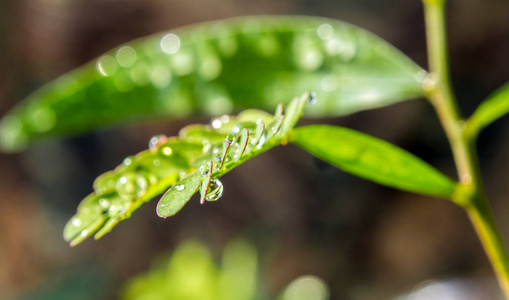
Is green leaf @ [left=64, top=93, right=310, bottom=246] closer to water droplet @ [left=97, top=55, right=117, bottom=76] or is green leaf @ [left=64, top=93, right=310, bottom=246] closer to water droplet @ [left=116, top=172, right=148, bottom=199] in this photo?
water droplet @ [left=116, top=172, right=148, bottom=199]

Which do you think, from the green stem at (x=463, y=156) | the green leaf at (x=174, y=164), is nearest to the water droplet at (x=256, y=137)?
the green leaf at (x=174, y=164)

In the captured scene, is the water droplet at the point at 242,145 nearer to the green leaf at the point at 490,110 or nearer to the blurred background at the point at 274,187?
the green leaf at the point at 490,110

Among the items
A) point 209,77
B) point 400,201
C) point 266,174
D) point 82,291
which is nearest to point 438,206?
point 400,201

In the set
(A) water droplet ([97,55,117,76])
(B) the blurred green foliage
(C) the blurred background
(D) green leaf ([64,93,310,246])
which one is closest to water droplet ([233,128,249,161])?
(D) green leaf ([64,93,310,246])

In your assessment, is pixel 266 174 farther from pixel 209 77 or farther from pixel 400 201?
pixel 209 77

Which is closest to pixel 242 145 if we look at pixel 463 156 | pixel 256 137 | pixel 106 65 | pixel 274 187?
pixel 256 137
